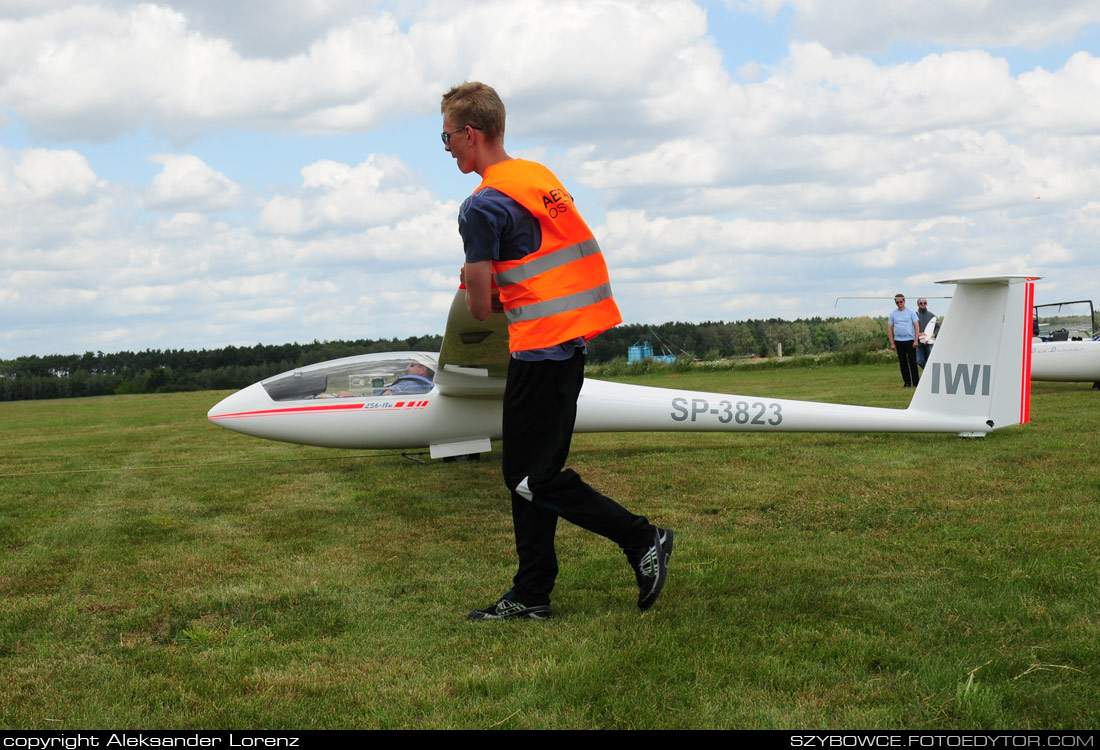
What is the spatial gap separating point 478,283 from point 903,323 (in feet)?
44.7

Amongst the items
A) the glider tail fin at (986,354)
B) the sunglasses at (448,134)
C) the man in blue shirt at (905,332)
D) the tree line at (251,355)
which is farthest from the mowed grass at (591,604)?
the tree line at (251,355)

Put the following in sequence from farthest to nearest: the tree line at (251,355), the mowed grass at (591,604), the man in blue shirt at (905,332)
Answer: the tree line at (251,355), the man in blue shirt at (905,332), the mowed grass at (591,604)

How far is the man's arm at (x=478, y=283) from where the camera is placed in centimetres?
332

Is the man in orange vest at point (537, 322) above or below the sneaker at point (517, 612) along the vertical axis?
above

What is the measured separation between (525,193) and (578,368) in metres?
0.74

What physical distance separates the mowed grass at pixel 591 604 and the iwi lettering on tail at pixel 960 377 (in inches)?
23.2

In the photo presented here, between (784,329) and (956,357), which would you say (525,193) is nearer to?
(956,357)

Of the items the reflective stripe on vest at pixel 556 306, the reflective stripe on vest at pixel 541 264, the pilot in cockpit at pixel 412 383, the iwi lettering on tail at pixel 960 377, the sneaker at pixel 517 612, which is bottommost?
the sneaker at pixel 517 612

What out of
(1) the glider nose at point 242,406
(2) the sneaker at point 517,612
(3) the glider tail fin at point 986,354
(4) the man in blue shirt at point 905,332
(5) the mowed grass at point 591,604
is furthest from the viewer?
(4) the man in blue shirt at point 905,332

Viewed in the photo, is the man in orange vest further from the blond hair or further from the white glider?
the white glider

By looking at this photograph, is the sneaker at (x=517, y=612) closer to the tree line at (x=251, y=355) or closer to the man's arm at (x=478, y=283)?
the man's arm at (x=478, y=283)

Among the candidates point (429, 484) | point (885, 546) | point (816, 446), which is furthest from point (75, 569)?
point (816, 446)
